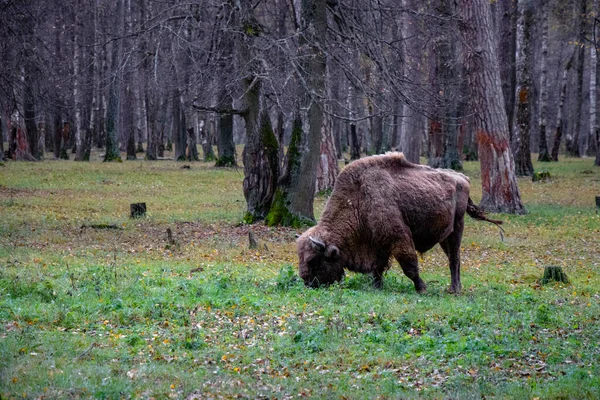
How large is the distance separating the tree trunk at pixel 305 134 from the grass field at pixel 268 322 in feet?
3.24

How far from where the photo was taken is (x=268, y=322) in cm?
979

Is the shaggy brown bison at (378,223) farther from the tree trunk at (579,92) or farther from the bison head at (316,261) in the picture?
the tree trunk at (579,92)

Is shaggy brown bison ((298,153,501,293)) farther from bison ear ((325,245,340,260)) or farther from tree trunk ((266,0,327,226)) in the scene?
tree trunk ((266,0,327,226))

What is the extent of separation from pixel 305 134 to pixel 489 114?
704 centimetres

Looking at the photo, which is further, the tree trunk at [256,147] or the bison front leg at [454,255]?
the tree trunk at [256,147]

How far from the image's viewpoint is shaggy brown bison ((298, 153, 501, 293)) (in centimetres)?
1198

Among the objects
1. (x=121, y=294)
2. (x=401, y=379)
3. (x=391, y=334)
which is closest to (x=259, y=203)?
(x=121, y=294)

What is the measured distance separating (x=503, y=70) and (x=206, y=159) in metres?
18.1

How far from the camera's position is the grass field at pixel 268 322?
24.3 ft

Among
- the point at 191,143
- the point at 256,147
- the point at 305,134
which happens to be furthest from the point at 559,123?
the point at 305,134

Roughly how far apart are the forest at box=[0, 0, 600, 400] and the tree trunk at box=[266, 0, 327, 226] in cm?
5

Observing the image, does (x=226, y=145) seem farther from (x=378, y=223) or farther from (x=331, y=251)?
(x=331, y=251)

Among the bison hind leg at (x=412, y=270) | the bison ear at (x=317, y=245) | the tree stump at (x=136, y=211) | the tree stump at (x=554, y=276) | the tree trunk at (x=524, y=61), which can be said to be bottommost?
the tree stump at (x=554, y=276)

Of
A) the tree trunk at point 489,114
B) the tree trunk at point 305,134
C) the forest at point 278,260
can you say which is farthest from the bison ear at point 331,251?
the tree trunk at point 489,114
